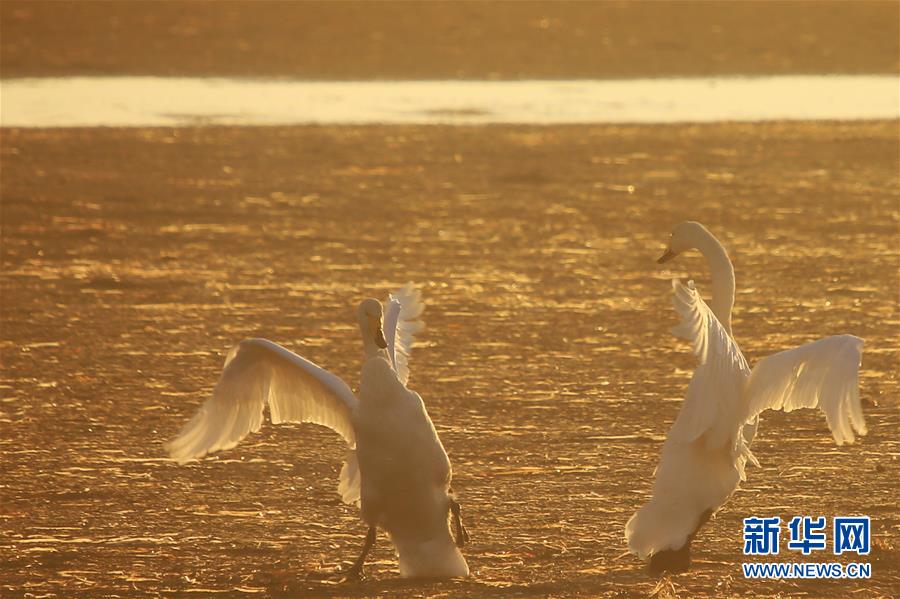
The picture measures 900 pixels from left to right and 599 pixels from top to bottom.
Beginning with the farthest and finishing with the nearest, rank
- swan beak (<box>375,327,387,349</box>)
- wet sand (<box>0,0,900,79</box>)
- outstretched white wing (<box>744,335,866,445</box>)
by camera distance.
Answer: wet sand (<box>0,0,900,79</box>), swan beak (<box>375,327,387,349</box>), outstretched white wing (<box>744,335,866,445</box>)

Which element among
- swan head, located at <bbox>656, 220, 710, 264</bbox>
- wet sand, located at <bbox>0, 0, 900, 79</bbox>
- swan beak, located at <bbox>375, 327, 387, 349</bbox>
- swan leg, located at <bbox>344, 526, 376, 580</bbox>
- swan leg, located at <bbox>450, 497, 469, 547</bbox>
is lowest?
swan leg, located at <bbox>344, 526, 376, 580</bbox>

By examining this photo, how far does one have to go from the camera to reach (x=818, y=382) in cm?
744

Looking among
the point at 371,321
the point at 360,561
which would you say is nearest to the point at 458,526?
the point at 360,561

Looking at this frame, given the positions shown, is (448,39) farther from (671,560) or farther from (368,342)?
(671,560)

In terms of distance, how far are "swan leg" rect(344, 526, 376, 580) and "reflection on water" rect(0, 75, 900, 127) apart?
1666 cm

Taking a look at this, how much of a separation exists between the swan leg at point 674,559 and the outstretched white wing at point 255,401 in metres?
1.54

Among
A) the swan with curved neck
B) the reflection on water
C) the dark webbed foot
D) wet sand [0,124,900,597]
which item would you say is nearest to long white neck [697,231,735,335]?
the swan with curved neck

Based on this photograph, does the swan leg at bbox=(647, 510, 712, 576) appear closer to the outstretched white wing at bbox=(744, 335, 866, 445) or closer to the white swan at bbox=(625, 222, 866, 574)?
the white swan at bbox=(625, 222, 866, 574)

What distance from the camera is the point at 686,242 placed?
9000 mm

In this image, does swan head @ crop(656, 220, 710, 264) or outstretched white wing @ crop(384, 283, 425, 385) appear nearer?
swan head @ crop(656, 220, 710, 264)

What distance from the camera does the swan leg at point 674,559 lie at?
756cm

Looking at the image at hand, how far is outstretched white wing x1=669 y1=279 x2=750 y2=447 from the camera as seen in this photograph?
7.39 metres

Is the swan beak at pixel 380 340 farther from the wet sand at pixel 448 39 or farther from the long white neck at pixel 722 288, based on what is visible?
the wet sand at pixel 448 39

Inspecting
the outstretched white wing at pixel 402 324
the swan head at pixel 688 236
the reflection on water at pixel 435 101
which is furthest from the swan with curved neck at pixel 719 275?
the reflection on water at pixel 435 101
